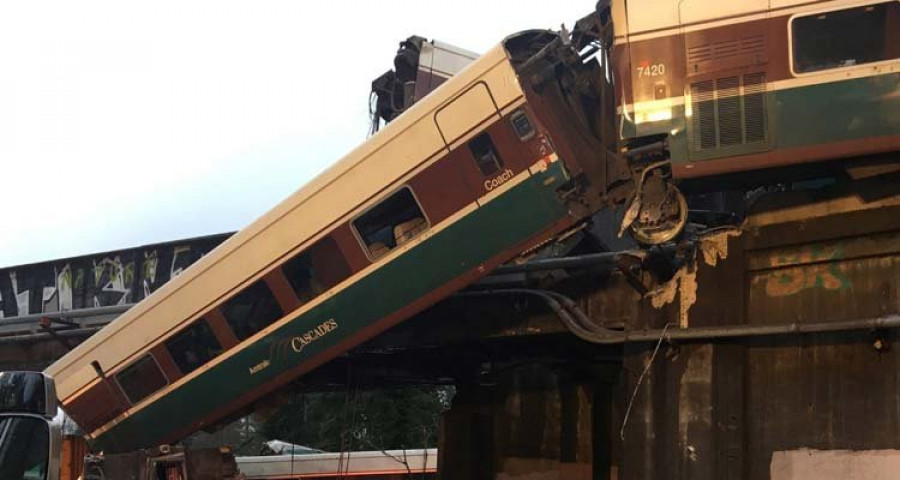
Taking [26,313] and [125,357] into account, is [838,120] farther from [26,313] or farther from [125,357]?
[26,313]

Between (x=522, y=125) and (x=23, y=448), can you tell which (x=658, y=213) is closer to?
(x=522, y=125)

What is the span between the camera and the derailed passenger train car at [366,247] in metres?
9.32

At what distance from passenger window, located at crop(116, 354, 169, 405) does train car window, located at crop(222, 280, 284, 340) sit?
1.45m

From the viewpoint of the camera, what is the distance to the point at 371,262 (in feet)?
33.1

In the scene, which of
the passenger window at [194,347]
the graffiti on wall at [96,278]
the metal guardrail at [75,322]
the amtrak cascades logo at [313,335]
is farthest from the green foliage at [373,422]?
the amtrak cascades logo at [313,335]

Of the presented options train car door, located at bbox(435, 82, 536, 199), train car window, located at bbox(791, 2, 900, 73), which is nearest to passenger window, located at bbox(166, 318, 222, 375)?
train car door, located at bbox(435, 82, 536, 199)

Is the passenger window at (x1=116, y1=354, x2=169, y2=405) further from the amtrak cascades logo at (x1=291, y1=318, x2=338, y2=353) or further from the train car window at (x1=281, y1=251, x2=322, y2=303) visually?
the train car window at (x1=281, y1=251, x2=322, y2=303)

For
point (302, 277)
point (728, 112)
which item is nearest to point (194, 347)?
point (302, 277)

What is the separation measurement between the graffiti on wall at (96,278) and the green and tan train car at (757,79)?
1163cm

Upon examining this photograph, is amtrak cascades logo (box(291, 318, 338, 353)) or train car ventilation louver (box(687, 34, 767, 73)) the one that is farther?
amtrak cascades logo (box(291, 318, 338, 353))

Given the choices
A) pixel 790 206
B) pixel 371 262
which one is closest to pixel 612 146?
pixel 790 206

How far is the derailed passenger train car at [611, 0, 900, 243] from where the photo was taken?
773cm

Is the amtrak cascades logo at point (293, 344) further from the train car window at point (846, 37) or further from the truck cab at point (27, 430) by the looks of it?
the train car window at point (846, 37)

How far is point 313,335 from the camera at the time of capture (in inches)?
415
